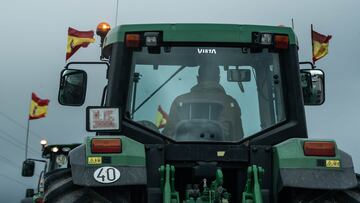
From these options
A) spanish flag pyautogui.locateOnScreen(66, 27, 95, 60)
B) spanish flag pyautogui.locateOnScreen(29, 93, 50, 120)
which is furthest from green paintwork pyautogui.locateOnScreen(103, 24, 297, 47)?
spanish flag pyautogui.locateOnScreen(29, 93, 50, 120)

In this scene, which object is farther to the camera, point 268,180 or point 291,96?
point 291,96

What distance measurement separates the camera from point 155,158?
5.32 meters

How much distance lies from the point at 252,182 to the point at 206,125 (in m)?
0.72

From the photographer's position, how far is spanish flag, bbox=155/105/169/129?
550cm

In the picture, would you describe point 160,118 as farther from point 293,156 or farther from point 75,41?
point 75,41

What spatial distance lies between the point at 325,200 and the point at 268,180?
2.02 feet

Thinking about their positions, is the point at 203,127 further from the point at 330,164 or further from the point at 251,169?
the point at 330,164

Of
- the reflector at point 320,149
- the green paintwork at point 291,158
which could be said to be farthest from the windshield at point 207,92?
the reflector at point 320,149

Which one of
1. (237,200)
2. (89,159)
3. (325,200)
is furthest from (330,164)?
(89,159)

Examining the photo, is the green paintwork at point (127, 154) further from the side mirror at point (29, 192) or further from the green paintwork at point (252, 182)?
the side mirror at point (29, 192)

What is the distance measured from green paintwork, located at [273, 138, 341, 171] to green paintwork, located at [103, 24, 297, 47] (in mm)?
1056

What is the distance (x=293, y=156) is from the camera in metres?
4.94

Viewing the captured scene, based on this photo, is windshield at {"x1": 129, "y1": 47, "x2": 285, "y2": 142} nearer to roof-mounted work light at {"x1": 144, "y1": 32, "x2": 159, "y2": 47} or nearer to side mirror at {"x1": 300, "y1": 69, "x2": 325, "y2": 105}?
roof-mounted work light at {"x1": 144, "y1": 32, "x2": 159, "y2": 47}

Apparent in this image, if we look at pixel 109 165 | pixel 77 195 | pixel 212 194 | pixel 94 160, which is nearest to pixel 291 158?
pixel 212 194
